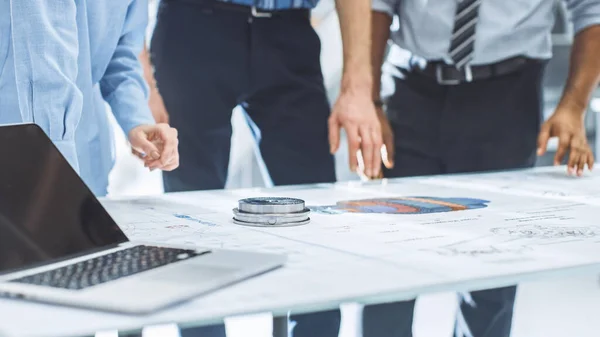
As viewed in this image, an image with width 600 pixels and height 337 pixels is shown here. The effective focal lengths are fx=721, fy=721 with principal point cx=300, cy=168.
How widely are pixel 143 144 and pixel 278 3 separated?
675 mm

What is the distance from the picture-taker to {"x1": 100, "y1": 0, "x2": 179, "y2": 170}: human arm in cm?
134

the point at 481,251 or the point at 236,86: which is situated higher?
the point at 236,86

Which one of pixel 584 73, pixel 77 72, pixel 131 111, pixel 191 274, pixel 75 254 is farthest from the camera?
pixel 584 73

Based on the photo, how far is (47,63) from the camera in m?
1.17

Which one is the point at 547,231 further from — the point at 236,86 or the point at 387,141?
the point at 236,86

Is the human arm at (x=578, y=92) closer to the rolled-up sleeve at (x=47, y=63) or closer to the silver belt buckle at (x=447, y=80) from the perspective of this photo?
the silver belt buckle at (x=447, y=80)

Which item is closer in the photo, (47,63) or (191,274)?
(191,274)

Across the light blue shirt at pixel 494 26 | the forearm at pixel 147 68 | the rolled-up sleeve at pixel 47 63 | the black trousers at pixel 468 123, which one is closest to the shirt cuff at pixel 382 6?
the light blue shirt at pixel 494 26

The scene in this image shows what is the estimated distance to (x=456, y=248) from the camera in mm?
862

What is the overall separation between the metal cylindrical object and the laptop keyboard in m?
0.24

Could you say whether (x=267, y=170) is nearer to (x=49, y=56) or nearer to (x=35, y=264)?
(x=49, y=56)

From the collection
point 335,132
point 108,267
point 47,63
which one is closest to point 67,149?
point 47,63

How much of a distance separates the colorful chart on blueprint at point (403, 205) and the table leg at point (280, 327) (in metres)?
0.42

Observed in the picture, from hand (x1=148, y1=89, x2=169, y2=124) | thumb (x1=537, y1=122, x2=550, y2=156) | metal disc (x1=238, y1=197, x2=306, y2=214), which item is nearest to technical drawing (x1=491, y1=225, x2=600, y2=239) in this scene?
metal disc (x1=238, y1=197, x2=306, y2=214)
